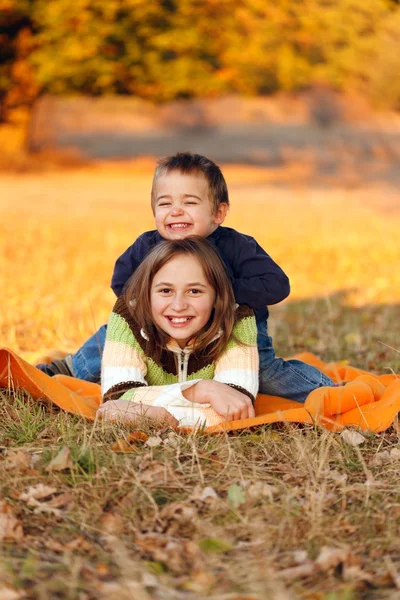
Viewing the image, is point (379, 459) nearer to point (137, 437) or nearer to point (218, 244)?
point (137, 437)

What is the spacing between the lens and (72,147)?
30953mm

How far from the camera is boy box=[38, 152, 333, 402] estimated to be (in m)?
4.12

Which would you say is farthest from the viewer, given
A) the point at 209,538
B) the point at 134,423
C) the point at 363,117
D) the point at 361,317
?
the point at 363,117

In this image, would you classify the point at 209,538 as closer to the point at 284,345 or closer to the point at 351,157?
the point at 284,345

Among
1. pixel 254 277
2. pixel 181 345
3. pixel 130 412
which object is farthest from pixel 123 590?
pixel 254 277

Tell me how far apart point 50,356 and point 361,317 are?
9.67 ft

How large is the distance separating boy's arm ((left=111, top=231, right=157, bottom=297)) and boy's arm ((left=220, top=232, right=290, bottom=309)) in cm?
40

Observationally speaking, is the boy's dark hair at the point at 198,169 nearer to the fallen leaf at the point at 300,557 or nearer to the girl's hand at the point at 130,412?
the girl's hand at the point at 130,412

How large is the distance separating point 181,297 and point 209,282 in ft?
0.48

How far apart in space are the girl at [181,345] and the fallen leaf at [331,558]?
126cm

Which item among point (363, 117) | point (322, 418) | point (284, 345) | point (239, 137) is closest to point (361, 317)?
point (284, 345)

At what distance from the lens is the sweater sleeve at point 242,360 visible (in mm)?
4156

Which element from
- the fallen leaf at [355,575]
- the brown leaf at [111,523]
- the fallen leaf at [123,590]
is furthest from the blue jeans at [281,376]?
the fallen leaf at [123,590]

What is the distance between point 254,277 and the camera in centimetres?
425
